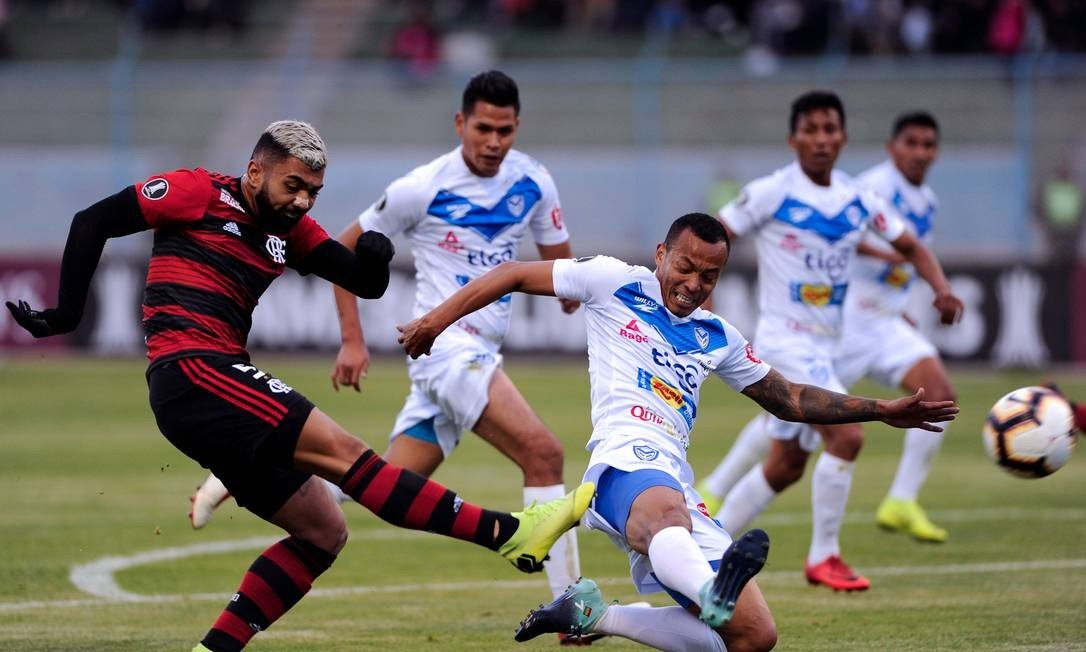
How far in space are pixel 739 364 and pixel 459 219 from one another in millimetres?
2339

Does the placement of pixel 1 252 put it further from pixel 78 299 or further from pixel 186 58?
pixel 78 299

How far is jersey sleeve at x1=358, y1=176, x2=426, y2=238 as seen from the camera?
8.45 m

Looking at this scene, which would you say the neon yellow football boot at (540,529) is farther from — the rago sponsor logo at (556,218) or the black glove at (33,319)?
the rago sponsor logo at (556,218)

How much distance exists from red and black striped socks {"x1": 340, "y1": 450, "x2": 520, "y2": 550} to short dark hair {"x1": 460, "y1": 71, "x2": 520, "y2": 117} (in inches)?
112

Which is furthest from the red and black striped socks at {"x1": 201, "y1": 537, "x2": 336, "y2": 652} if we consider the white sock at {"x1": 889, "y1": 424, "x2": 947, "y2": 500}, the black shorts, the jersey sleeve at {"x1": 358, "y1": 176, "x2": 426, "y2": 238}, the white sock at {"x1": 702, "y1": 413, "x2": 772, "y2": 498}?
the white sock at {"x1": 889, "y1": 424, "x2": 947, "y2": 500}

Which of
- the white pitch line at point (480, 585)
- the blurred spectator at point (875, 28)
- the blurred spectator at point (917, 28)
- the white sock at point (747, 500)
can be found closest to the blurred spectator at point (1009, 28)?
the blurred spectator at point (917, 28)

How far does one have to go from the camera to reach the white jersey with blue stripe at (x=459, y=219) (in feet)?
27.8

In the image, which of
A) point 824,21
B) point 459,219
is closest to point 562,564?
point 459,219

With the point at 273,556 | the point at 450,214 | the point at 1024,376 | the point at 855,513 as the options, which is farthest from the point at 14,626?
the point at 1024,376

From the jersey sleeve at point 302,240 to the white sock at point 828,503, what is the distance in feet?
12.8

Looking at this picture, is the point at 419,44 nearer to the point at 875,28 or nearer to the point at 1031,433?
the point at 875,28

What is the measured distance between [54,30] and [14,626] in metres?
24.1

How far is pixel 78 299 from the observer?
20.1 ft

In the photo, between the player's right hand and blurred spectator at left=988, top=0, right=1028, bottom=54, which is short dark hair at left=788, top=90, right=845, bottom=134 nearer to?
the player's right hand
